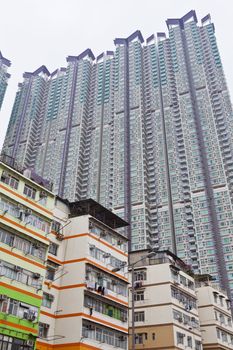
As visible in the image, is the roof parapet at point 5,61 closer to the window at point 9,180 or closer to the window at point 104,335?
the window at point 9,180

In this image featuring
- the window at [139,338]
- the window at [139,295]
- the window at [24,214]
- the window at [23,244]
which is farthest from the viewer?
the window at [139,295]

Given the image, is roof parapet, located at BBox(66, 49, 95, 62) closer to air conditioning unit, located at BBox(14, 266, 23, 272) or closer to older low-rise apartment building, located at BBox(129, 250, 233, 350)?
older low-rise apartment building, located at BBox(129, 250, 233, 350)

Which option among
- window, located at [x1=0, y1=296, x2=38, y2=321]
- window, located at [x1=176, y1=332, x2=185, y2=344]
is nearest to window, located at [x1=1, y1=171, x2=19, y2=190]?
window, located at [x1=0, y1=296, x2=38, y2=321]

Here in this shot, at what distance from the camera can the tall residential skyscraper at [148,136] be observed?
102 m

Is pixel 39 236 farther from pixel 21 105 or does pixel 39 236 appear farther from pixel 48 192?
pixel 21 105

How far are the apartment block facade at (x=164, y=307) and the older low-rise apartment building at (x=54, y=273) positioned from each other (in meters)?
7.20

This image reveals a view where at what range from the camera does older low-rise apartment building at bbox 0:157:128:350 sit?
2967 centimetres

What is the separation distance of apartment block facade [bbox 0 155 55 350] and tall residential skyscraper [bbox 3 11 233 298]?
66.2 m

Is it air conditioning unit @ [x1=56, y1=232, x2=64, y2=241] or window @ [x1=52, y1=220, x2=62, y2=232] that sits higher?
window @ [x1=52, y1=220, x2=62, y2=232]

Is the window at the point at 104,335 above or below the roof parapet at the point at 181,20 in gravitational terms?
below

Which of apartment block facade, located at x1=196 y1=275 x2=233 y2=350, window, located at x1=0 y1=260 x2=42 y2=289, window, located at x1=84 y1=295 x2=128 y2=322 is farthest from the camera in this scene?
apartment block facade, located at x1=196 y1=275 x2=233 y2=350

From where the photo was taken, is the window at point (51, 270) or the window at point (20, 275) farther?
the window at point (51, 270)

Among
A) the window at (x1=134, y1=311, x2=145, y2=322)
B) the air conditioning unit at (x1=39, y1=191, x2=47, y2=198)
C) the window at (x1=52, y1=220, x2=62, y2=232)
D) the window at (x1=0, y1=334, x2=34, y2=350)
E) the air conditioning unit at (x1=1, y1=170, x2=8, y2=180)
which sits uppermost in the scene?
the air conditioning unit at (x1=39, y1=191, x2=47, y2=198)

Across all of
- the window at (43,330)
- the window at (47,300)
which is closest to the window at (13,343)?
the window at (43,330)
